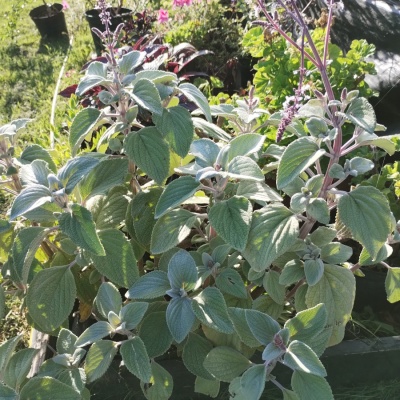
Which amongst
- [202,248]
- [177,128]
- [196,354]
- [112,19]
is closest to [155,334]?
[196,354]

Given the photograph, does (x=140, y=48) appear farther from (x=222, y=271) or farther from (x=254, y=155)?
(x=222, y=271)

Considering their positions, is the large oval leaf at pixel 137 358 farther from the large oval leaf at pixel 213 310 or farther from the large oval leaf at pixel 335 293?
the large oval leaf at pixel 335 293

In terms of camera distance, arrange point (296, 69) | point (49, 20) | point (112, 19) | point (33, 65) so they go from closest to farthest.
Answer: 1. point (296, 69)
2. point (112, 19)
3. point (33, 65)
4. point (49, 20)

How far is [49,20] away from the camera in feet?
14.4

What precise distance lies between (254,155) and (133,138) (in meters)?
0.29

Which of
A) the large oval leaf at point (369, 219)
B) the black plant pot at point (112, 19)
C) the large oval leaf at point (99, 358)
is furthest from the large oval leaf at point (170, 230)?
the black plant pot at point (112, 19)

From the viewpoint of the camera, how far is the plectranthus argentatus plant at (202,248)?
1.12 metres

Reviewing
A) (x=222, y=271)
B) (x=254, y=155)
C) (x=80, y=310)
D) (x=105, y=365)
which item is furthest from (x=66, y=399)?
(x=254, y=155)

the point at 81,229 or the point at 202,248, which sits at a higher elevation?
the point at 81,229

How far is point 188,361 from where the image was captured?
1.31 m

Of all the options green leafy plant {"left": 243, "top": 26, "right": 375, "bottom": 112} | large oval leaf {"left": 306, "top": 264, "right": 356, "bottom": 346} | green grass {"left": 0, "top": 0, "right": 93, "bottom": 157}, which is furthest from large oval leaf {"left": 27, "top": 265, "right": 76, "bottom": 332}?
green grass {"left": 0, "top": 0, "right": 93, "bottom": 157}

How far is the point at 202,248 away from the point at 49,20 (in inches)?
140

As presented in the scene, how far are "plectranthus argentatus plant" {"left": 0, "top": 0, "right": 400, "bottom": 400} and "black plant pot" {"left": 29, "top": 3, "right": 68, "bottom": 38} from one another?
10.7 ft

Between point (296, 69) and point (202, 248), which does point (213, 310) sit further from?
point (296, 69)
